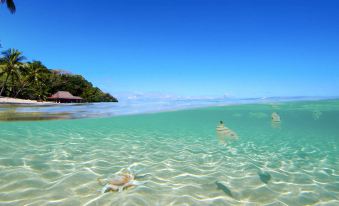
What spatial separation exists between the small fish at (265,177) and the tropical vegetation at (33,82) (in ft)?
150

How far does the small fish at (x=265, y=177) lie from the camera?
15.9 ft

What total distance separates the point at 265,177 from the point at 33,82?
53.3m

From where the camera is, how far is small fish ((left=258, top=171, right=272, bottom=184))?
4.84 meters

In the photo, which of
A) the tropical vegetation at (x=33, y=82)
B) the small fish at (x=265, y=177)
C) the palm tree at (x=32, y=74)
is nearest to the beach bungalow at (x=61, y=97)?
the tropical vegetation at (x=33, y=82)

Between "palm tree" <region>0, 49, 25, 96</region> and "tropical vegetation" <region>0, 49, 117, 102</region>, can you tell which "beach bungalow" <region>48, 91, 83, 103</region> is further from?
"palm tree" <region>0, 49, 25, 96</region>

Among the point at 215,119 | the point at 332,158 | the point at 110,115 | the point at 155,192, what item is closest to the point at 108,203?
the point at 155,192

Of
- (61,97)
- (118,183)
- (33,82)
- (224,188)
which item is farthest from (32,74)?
(224,188)

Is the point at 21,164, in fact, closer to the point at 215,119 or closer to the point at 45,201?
the point at 45,201

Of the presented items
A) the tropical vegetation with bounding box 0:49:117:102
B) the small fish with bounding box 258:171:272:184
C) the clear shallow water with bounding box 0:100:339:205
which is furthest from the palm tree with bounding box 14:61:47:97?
the small fish with bounding box 258:171:272:184

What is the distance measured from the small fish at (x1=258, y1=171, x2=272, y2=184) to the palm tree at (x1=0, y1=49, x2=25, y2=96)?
47.5 m

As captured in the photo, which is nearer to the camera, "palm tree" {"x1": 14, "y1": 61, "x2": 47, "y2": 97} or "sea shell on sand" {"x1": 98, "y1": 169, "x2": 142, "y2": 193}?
"sea shell on sand" {"x1": 98, "y1": 169, "x2": 142, "y2": 193}

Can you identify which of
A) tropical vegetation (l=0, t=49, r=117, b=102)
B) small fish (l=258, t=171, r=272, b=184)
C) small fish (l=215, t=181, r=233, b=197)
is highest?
tropical vegetation (l=0, t=49, r=117, b=102)

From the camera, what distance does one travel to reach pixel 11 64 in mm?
40969

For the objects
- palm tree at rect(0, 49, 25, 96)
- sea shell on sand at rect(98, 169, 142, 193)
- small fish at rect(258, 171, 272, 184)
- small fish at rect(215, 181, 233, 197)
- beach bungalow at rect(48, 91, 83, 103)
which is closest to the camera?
sea shell on sand at rect(98, 169, 142, 193)
